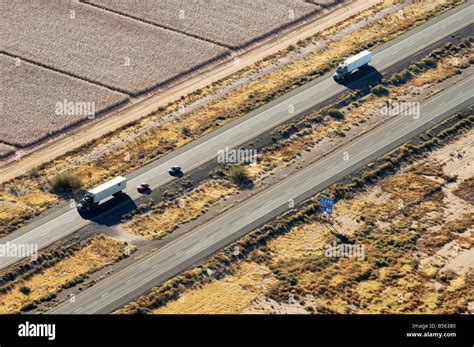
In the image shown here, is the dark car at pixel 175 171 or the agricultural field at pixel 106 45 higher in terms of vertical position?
the agricultural field at pixel 106 45

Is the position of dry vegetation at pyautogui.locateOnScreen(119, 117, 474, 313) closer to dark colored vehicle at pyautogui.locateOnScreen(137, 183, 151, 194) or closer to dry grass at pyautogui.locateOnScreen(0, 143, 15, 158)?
dark colored vehicle at pyautogui.locateOnScreen(137, 183, 151, 194)

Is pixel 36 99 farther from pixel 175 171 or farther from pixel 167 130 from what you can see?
pixel 175 171

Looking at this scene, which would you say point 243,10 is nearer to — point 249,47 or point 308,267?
point 249,47

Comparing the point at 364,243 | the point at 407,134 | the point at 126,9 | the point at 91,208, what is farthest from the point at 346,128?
the point at 126,9

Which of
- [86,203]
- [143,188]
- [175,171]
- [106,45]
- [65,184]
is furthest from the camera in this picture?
[106,45]

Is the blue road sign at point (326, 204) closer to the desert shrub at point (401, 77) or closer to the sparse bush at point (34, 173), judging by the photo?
the desert shrub at point (401, 77)

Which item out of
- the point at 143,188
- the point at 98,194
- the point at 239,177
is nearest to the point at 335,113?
the point at 239,177

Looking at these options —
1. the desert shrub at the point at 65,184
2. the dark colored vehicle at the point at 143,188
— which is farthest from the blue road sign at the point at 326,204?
the desert shrub at the point at 65,184
